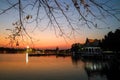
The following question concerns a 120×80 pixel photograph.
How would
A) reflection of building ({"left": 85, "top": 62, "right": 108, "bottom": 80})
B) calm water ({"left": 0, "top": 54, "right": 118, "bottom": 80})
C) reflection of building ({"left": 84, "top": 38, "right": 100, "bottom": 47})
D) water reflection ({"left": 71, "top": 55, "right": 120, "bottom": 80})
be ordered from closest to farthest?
water reflection ({"left": 71, "top": 55, "right": 120, "bottom": 80}) → calm water ({"left": 0, "top": 54, "right": 118, "bottom": 80}) → reflection of building ({"left": 85, "top": 62, "right": 108, "bottom": 80}) → reflection of building ({"left": 84, "top": 38, "right": 100, "bottom": 47})

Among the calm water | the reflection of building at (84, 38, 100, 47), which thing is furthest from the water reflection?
the reflection of building at (84, 38, 100, 47)

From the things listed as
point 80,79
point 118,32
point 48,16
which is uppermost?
point 118,32

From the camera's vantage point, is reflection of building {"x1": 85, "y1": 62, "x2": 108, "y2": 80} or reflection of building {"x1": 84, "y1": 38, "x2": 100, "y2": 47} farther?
reflection of building {"x1": 84, "y1": 38, "x2": 100, "y2": 47}

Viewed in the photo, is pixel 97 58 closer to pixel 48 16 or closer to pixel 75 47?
pixel 75 47

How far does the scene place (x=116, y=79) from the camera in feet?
105

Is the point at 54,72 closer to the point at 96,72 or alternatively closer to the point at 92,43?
the point at 96,72

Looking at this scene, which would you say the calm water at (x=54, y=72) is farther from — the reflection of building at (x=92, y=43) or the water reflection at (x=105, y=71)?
the reflection of building at (x=92, y=43)

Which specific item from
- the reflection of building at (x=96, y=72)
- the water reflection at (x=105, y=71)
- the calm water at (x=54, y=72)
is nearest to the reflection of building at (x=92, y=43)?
the calm water at (x=54, y=72)

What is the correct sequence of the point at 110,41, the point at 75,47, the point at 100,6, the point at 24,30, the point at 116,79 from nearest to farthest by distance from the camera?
1. the point at 100,6
2. the point at 24,30
3. the point at 116,79
4. the point at 110,41
5. the point at 75,47

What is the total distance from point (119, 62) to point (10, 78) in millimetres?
24261

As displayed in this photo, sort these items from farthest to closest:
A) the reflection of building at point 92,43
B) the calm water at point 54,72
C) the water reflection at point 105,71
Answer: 1. the reflection of building at point 92,43
2. the calm water at point 54,72
3. the water reflection at point 105,71

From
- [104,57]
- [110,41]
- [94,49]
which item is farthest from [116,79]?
[94,49]

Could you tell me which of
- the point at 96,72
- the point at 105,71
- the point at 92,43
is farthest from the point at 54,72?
the point at 92,43

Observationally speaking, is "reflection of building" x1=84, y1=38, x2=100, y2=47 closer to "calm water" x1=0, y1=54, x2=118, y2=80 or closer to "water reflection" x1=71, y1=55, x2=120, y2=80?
"calm water" x1=0, y1=54, x2=118, y2=80
